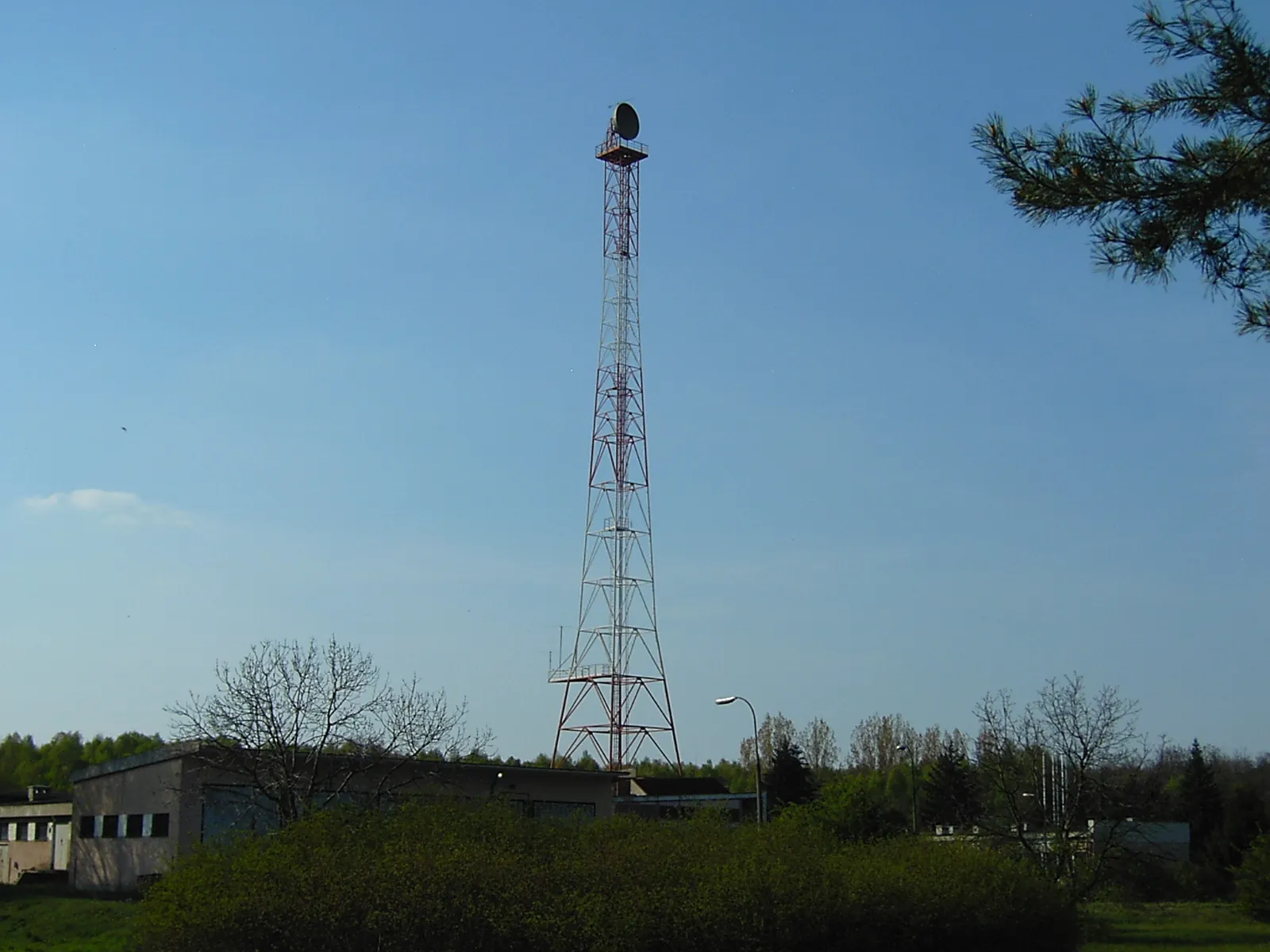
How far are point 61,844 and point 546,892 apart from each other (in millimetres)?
37358

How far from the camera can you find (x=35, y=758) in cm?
13838

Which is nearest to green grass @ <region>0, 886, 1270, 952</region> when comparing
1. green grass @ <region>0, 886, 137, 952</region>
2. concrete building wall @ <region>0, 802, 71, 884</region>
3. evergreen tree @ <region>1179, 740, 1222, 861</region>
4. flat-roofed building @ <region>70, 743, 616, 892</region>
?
green grass @ <region>0, 886, 137, 952</region>

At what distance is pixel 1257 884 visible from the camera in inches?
1871

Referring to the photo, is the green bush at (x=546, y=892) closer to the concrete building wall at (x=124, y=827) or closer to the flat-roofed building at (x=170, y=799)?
the flat-roofed building at (x=170, y=799)

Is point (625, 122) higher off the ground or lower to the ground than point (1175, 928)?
higher

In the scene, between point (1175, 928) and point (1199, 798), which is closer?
point (1175, 928)

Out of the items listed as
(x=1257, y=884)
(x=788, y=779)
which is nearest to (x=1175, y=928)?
(x=1257, y=884)

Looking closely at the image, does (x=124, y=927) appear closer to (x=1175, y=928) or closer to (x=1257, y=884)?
(x=1175, y=928)

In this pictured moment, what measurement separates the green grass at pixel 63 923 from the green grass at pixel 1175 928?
2295 cm

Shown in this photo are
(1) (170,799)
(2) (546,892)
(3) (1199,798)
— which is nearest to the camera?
(2) (546,892)

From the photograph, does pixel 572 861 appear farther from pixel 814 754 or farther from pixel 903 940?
pixel 814 754

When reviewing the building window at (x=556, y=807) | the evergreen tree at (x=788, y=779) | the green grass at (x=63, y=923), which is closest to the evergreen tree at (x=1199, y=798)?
the evergreen tree at (x=788, y=779)

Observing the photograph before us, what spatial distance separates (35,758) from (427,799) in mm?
130621

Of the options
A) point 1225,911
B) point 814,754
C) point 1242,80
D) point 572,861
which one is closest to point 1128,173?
point 1242,80
